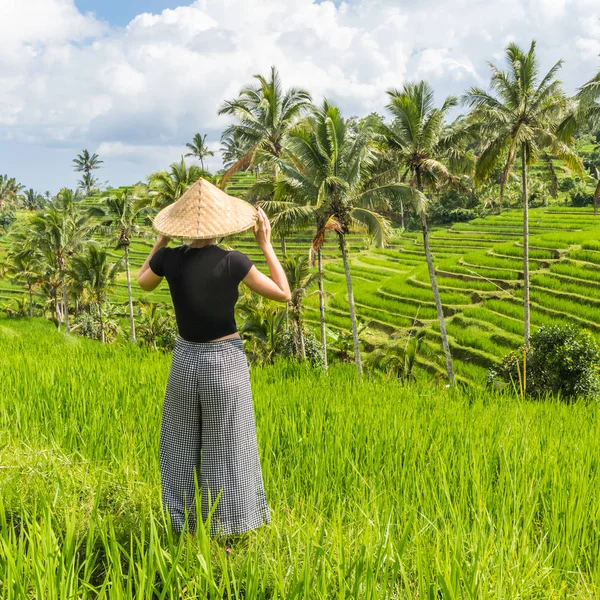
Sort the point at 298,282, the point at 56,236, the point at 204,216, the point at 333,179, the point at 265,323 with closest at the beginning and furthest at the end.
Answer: the point at 204,216 < the point at 333,179 < the point at 265,323 < the point at 298,282 < the point at 56,236

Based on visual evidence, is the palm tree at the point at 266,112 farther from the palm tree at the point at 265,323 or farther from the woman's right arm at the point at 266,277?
the woman's right arm at the point at 266,277

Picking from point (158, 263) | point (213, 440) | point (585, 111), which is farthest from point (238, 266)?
point (585, 111)

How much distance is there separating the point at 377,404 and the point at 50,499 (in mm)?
3255

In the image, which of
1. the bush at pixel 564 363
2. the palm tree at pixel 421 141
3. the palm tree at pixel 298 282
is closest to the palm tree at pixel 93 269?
the palm tree at pixel 298 282

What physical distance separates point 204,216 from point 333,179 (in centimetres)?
1333

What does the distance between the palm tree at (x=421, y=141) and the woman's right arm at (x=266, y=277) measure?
14101 millimetres

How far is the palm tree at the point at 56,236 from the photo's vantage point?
100 ft

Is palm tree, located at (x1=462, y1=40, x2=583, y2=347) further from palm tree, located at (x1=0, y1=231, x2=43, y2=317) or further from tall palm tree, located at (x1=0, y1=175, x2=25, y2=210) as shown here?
tall palm tree, located at (x1=0, y1=175, x2=25, y2=210)

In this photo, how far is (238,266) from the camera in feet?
7.18

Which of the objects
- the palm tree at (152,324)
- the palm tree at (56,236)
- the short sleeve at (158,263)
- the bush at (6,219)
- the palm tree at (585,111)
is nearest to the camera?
the short sleeve at (158,263)

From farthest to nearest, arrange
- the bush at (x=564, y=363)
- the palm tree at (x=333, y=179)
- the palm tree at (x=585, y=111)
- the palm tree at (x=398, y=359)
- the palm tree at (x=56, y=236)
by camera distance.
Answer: the palm tree at (x=56, y=236)
the palm tree at (x=398, y=359)
the palm tree at (x=333, y=179)
the palm tree at (x=585, y=111)
the bush at (x=564, y=363)

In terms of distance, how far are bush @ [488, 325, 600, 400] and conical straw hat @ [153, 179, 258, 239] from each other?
38.1 ft

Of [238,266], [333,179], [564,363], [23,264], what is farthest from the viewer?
[23,264]

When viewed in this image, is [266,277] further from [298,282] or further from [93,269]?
[93,269]
